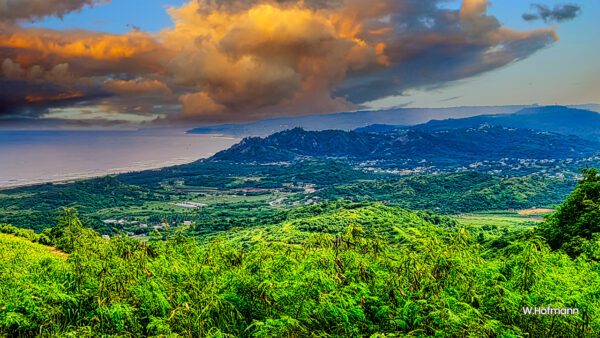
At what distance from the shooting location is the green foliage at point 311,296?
6.94m

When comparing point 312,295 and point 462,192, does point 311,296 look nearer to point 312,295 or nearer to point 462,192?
point 312,295

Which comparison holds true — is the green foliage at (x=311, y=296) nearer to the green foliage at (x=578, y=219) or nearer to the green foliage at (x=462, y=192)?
the green foliage at (x=578, y=219)

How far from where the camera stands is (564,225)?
24969 mm

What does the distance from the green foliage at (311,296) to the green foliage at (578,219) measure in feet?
44.2

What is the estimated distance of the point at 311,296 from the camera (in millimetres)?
7707

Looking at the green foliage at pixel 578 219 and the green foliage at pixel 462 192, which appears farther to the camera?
the green foliage at pixel 462 192

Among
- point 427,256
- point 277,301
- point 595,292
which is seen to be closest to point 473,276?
point 427,256

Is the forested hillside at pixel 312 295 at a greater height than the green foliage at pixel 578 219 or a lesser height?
greater

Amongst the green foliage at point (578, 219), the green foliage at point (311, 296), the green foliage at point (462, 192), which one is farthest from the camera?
the green foliage at point (462, 192)

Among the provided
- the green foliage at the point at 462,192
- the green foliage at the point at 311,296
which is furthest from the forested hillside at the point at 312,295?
the green foliage at the point at 462,192

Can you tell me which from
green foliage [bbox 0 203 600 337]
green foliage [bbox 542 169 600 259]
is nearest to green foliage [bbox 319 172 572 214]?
green foliage [bbox 542 169 600 259]

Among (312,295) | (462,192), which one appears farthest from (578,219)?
(462,192)

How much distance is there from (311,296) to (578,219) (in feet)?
75.8

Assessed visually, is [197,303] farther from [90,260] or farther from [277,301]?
[90,260]
